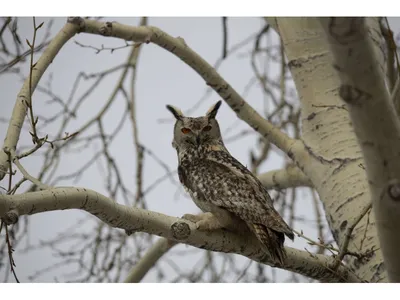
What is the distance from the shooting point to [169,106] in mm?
1756

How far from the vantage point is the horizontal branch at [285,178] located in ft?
6.45

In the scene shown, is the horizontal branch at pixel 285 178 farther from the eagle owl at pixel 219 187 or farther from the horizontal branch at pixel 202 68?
the eagle owl at pixel 219 187

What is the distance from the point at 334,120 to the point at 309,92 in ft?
0.39

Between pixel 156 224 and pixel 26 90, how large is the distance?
0.53 metres

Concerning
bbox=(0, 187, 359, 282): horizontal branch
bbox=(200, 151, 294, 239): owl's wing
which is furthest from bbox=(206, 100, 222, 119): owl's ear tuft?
bbox=(0, 187, 359, 282): horizontal branch

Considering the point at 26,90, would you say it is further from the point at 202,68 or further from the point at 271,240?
the point at 271,240

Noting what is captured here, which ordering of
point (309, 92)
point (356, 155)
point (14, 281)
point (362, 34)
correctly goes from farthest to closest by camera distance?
point (309, 92)
point (356, 155)
point (14, 281)
point (362, 34)

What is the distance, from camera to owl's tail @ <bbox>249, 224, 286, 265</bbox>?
151 centimetres

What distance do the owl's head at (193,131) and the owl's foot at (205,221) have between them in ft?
0.85

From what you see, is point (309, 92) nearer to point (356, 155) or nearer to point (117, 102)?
point (356, 155)

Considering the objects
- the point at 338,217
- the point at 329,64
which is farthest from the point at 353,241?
the point at 329,64

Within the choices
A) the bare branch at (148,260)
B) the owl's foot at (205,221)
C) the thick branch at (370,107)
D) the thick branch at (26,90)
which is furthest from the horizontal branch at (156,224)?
the thick branch at (370,107)

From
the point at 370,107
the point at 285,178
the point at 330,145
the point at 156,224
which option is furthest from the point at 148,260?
the point at 370,107

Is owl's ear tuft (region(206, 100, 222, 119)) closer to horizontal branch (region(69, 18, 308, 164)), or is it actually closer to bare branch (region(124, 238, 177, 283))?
horizontal branch (region(69, 18, 308, 164))
